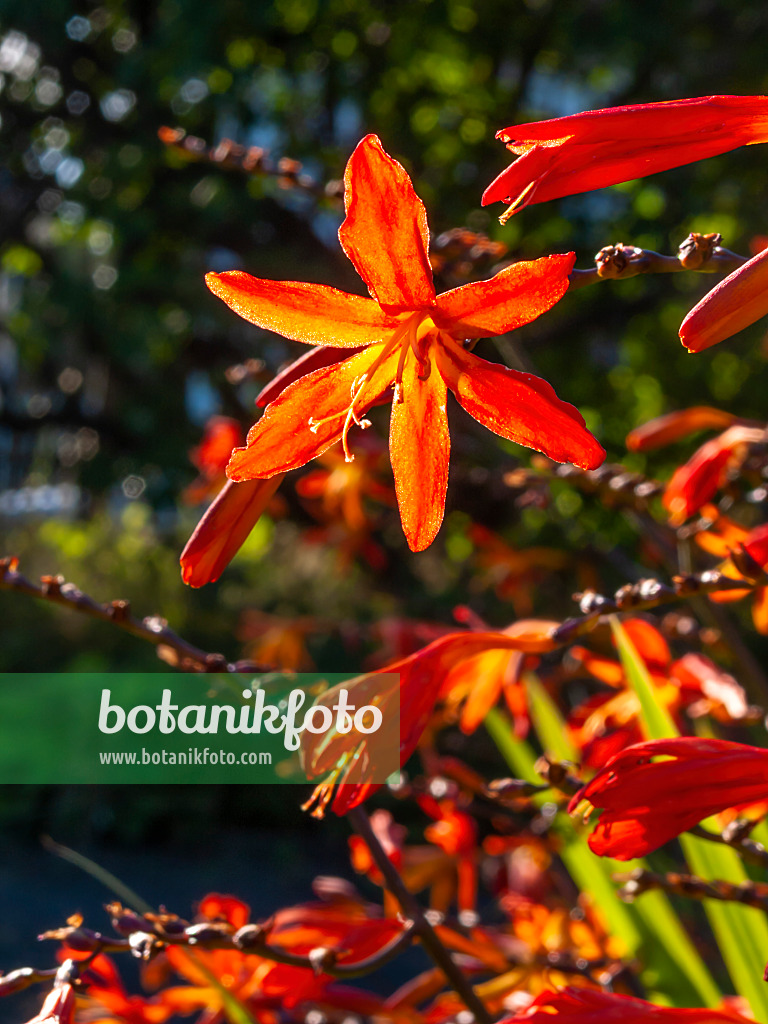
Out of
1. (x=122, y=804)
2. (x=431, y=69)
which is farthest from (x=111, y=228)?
(x=122, y=804)

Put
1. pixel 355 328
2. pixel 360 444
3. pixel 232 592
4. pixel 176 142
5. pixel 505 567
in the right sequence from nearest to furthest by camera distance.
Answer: pixel 355 328
pixel 176 142
pixel 360 444
pixel 505 567
pixel 232 592

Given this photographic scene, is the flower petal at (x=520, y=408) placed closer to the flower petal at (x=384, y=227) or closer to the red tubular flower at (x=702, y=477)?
the flower petal at (x=384, y=227)

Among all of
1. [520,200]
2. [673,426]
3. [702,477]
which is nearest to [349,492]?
[673,426]

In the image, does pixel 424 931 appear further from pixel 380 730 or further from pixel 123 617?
pixel 123 617

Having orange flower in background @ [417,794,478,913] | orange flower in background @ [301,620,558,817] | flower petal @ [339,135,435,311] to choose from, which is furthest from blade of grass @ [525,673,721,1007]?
flower petal @ [339,135,435,311]

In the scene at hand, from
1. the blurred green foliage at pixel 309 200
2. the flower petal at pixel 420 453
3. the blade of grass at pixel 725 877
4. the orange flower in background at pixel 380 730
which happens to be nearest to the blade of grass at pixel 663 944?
the blade of grass at pixel 725 877

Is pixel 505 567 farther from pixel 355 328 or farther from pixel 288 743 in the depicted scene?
pixel 355 328
